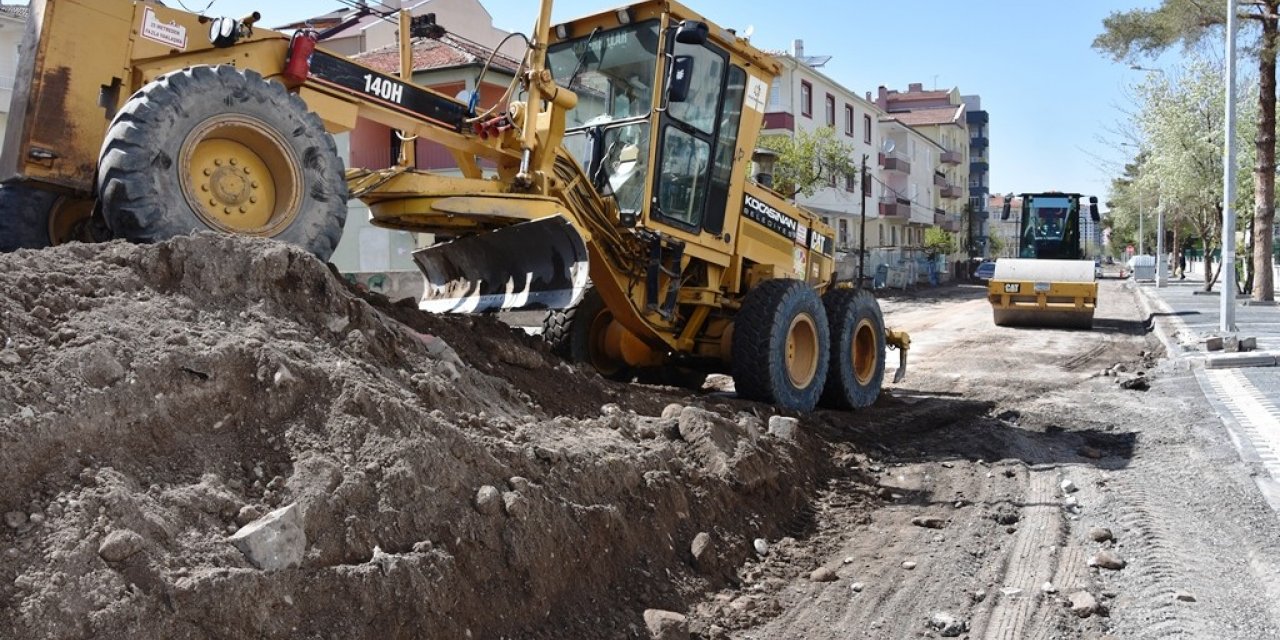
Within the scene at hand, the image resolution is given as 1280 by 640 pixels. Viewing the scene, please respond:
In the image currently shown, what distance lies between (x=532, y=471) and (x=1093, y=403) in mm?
7629

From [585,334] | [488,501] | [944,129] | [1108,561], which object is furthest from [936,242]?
[488,501]

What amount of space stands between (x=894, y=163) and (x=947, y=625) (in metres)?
54.2

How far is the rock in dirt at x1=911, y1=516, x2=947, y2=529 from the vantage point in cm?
564

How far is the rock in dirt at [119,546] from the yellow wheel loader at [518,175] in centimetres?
212

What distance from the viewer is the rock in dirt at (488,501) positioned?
394cm

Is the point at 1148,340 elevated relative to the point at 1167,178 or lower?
lower

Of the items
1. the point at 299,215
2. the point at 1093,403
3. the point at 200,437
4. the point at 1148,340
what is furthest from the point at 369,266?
the point at 200,437

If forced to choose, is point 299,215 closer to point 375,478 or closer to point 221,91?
point 221,91

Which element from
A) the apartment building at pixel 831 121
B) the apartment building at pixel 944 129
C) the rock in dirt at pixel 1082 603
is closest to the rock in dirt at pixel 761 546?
the rock in dirt at pixel 1082 603

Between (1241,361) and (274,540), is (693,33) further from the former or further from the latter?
(1241,361)

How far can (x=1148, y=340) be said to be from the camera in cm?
1767

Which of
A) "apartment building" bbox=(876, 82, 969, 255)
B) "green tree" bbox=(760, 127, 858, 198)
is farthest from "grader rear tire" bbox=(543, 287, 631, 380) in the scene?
"apartment building" bbox=(876, 82, 969, 255)

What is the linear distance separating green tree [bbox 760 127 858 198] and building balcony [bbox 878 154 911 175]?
65.3ft

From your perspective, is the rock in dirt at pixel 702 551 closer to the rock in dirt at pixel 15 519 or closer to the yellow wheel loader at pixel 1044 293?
the rock in dirt at pixel 15 519
